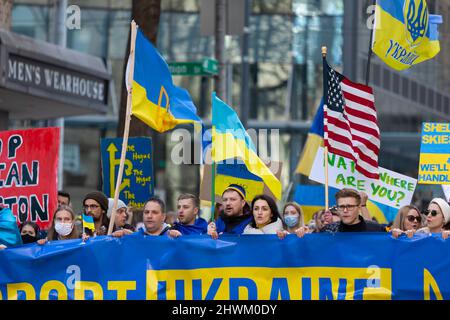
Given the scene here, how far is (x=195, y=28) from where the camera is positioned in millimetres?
29656

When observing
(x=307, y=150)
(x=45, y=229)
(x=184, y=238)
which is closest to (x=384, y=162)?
(x=307, y=150)

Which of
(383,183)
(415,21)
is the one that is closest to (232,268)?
(415,21)

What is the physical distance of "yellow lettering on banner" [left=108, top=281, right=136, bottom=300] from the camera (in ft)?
31.8

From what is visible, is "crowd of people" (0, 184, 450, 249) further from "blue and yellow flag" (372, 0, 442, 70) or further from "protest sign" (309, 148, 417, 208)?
"protest sign" (309, 148, 417, 208)

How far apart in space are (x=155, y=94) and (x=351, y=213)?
7.77 feet

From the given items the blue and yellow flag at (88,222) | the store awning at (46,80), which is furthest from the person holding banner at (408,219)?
the store awning at (46,80)

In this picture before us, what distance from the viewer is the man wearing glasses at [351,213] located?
955 cm

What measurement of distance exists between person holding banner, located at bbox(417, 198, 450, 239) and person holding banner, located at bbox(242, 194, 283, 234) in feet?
3.73

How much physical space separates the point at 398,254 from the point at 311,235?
0.64 metres

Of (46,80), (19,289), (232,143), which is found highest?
(46,80)

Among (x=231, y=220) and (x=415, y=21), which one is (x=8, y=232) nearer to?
(x=231, y=220)

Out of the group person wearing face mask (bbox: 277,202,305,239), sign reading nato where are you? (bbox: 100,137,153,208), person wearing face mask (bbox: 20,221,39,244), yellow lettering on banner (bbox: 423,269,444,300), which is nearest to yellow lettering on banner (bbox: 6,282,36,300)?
person wearing face mask (bbox: 20,221,39,244)

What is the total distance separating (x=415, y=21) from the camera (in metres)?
12.9
